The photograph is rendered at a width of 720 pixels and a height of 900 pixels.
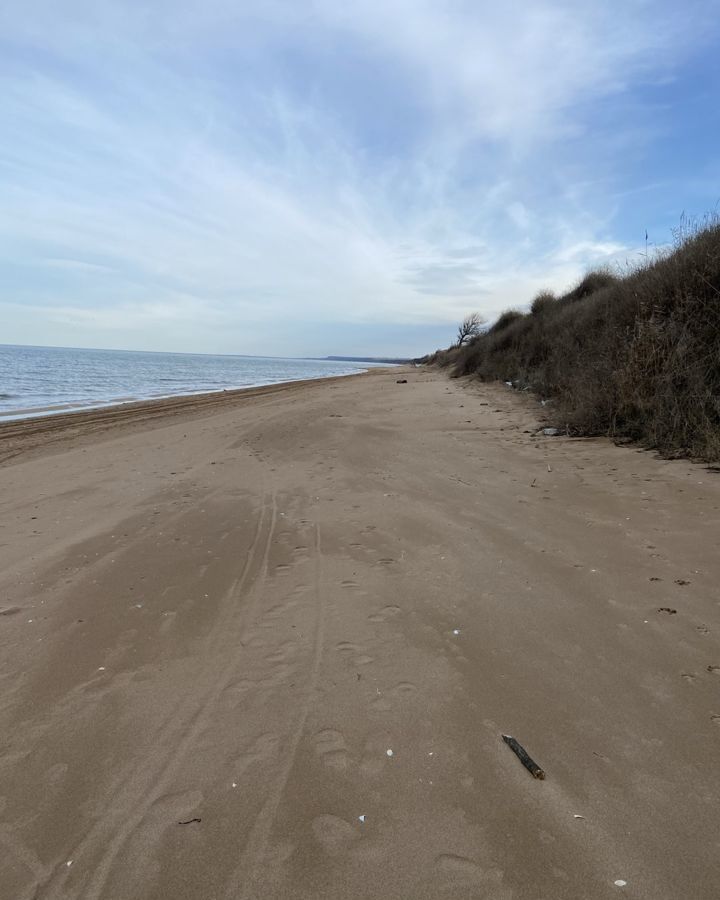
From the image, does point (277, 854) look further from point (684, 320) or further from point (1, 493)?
point (684, 320)

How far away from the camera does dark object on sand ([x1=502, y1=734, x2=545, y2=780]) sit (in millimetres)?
1790

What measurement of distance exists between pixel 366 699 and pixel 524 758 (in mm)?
711

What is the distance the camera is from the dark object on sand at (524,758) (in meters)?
1.79

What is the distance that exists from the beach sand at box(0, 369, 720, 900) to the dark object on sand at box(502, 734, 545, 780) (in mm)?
32

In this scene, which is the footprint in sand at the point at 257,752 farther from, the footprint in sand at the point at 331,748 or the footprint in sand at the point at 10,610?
the footprint in sand at the point at 10,610

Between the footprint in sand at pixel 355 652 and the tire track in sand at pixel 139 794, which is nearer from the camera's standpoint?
the tire track in sand at pixel 139 794

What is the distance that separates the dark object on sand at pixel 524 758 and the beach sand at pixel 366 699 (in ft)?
0.10

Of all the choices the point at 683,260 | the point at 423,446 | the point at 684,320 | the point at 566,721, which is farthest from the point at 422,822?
the point at 683,260

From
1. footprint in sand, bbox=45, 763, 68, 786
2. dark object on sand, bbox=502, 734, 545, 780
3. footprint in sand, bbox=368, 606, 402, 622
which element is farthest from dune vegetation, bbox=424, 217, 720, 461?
footprint in sand, bbox=45, 763, 68, 786

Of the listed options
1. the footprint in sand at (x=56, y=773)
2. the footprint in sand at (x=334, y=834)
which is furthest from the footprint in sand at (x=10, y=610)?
the footprint in sand at (x=334, y=834)

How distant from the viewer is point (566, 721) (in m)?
2.06

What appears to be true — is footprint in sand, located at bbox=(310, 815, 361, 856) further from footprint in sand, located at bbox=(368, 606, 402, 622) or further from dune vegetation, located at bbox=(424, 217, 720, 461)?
dune vegetation, located at bbox=(424, 217, 720, 461)

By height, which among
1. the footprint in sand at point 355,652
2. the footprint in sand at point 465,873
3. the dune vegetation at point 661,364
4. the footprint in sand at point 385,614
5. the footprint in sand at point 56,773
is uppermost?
the dune vegetation at point 661,364

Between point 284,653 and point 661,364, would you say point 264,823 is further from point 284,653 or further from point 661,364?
point 661,364
